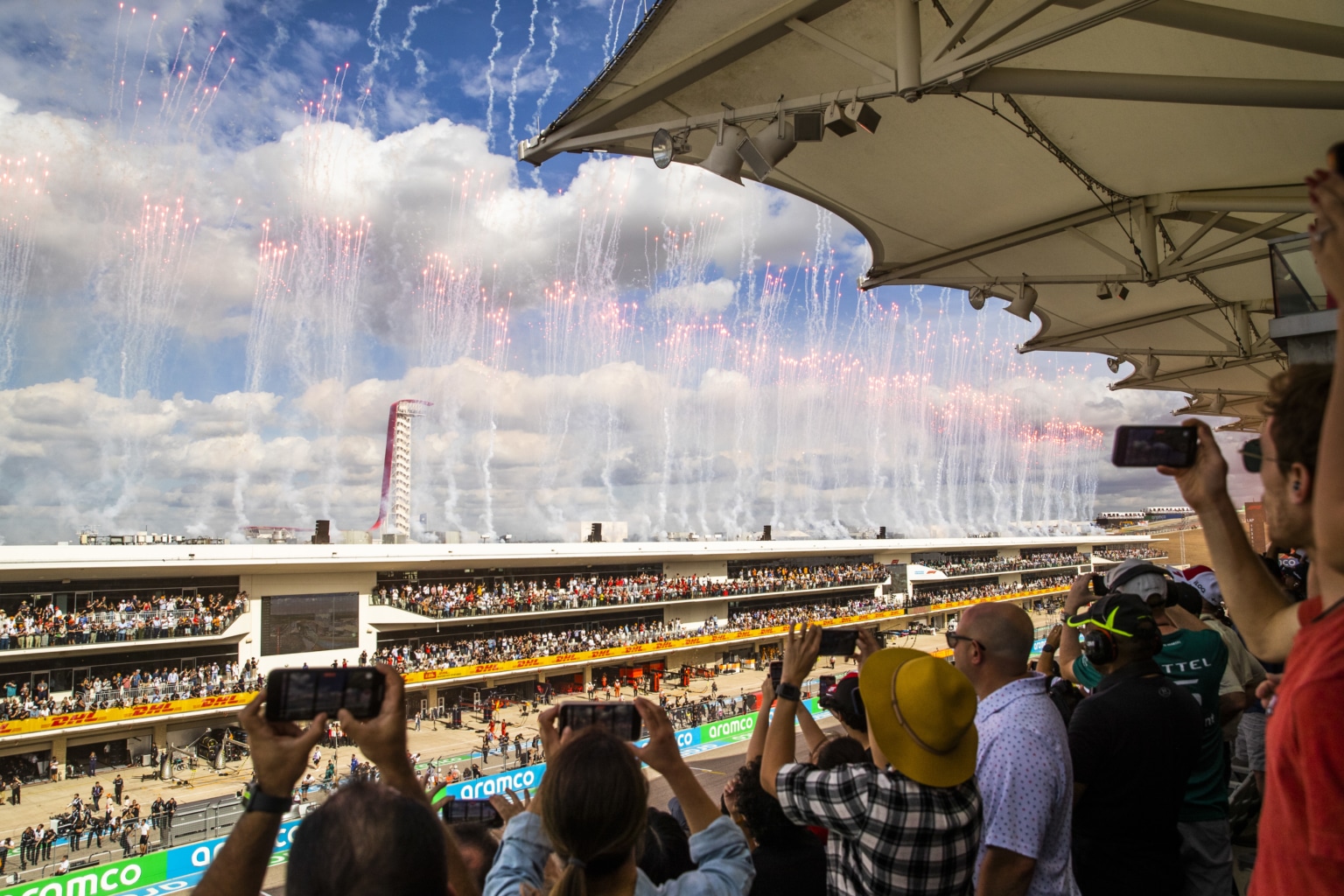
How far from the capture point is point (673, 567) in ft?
134

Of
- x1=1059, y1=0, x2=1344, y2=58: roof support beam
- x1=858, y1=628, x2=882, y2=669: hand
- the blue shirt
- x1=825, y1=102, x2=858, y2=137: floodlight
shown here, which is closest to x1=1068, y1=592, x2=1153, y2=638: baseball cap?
the blue shirt

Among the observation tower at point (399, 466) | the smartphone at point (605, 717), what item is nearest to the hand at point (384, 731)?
the smartphone at point (605, 717)

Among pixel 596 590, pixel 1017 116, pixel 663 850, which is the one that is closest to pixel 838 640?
pixel 663 850

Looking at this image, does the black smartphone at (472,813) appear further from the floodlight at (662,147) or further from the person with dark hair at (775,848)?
the floodlight at (662,147)

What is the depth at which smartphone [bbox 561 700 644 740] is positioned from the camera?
254cm

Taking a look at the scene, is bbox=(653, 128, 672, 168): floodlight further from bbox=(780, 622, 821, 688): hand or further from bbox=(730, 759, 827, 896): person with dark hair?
bbox=(730, 759, 827, 896): person with dark hair

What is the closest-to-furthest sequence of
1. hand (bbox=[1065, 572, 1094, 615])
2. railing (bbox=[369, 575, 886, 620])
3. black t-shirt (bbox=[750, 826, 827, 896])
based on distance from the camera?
black t-shirt (bbox=[750, 826, 827, 896]), hand (bbox=[1065, 572, 1094, 615]), railing (bbox=[369, 575, 886, 620])

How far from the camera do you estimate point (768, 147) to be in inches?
304

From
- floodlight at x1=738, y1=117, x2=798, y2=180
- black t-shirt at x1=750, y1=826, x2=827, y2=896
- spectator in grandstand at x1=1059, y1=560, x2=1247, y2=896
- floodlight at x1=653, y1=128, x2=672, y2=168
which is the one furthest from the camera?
floodlight at x1=653, y1=128, x2=672, y2=168

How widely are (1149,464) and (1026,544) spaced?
69.9 metres

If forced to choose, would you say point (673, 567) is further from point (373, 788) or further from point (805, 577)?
point (373, 788)

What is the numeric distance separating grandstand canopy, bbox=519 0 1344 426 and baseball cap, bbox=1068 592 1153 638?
13.3 feet

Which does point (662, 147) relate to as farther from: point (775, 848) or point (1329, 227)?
point (1329, 227)

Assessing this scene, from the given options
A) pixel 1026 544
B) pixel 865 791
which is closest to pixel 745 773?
pixel 865 791
